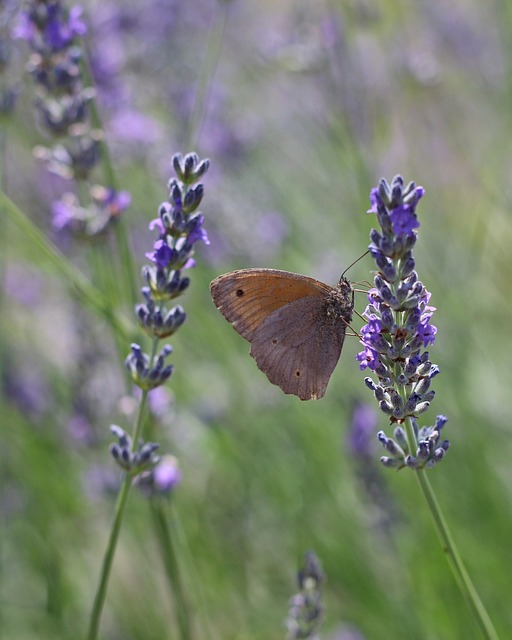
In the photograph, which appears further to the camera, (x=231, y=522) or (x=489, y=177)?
(x=489, y=177)

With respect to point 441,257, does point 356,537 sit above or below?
below

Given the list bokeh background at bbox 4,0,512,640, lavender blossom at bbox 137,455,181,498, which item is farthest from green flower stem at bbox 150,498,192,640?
bokeh background at bbox 4,0,512,640

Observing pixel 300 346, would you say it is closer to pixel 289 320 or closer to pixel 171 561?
pixel 289 320

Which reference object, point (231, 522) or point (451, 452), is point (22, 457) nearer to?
point (231, 522)

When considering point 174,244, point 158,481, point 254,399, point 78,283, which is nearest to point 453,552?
point 174,244

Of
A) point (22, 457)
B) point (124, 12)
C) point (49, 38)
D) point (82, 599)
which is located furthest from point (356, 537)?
point (124, 12)

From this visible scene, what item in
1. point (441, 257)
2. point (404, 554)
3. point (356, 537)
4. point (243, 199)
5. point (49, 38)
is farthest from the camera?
point (243, 199)
